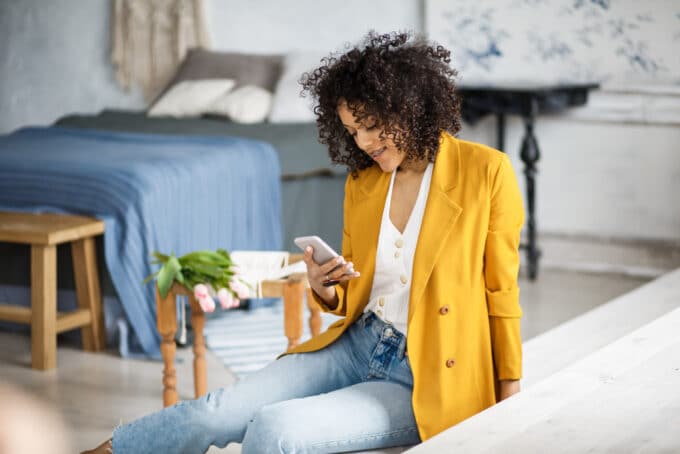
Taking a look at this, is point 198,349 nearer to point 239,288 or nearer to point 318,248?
point 239,288

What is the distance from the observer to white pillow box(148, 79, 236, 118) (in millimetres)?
5609

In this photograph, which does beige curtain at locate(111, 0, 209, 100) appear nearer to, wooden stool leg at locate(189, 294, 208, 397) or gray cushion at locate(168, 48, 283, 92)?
gray cushion at locate(168, 48, 283, 92)

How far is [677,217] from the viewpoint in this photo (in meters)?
5.13

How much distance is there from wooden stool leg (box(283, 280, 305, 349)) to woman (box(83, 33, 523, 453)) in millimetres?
926

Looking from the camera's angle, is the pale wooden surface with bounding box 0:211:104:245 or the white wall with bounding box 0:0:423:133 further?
the white wall with bounding box 0:0:423:133

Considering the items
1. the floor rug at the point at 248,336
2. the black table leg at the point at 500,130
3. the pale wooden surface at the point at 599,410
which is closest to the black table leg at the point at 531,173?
the black table leg at the point at 500,130

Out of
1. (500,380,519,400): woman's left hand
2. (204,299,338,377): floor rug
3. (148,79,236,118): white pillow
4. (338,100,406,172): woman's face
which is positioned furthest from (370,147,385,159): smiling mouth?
(148,79,236,118): white pillow

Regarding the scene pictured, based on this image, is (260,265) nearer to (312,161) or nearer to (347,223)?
(347,223)

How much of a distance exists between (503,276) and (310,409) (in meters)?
0.46

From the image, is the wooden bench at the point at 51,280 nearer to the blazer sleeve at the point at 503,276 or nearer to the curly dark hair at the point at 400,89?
the curly dark hair at the point at 400,89

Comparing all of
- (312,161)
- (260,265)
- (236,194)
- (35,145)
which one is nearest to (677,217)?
(312,161)

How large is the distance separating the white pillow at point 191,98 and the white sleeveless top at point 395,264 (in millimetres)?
3515

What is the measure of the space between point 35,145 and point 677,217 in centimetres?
301

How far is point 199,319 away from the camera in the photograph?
3.35 meters
